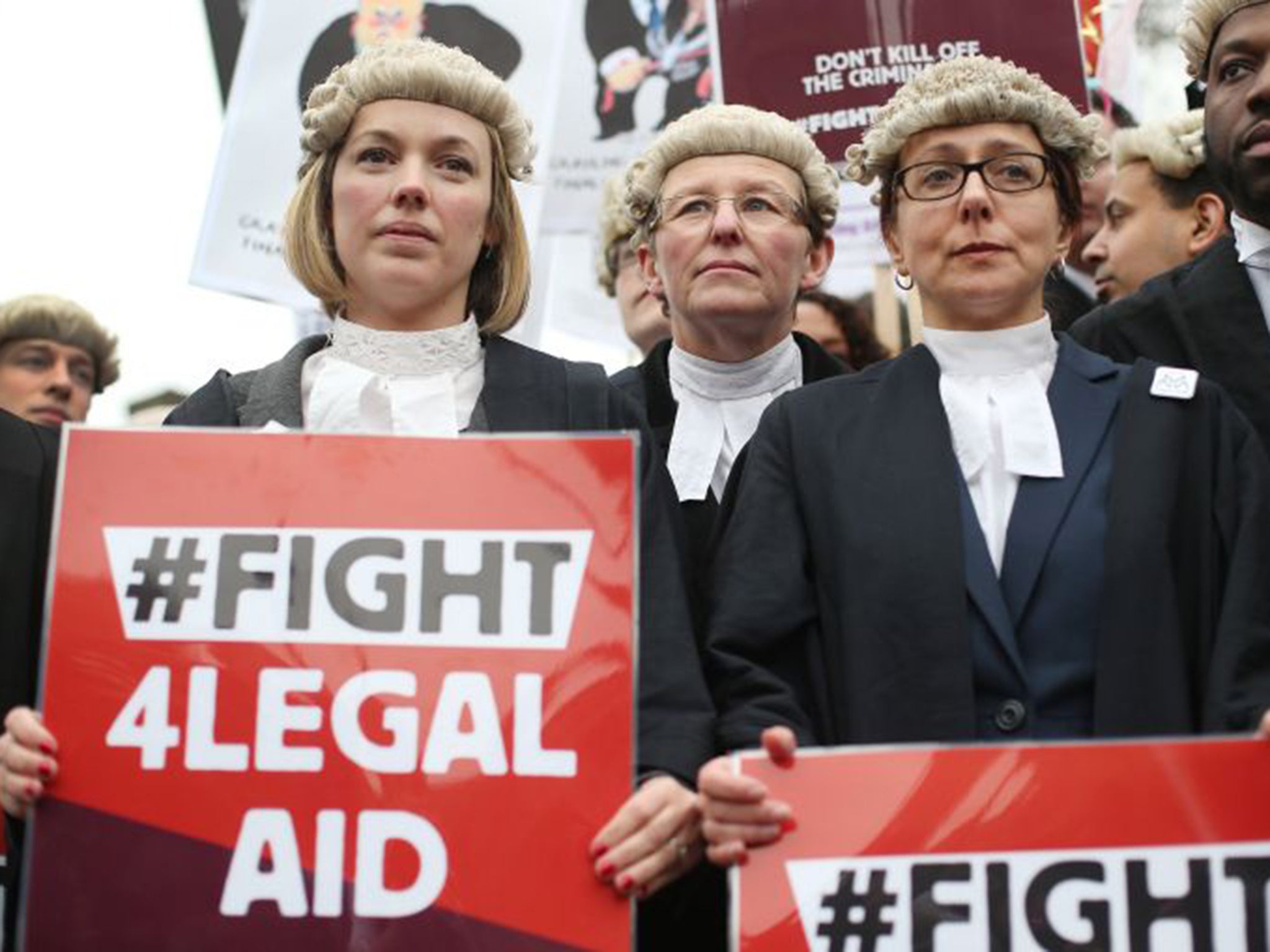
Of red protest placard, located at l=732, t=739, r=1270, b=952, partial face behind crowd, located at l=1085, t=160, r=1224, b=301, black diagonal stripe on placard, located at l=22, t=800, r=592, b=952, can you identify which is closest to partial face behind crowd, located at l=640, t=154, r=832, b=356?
partial face behind crowd, located at l=1085, t=160, r=1224, b=301

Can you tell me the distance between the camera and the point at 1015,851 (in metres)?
2.86

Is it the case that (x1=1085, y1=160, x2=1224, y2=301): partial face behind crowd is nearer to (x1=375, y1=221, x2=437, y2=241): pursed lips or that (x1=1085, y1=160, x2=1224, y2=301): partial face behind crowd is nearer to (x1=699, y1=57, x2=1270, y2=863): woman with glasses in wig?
(x1=699, y1=57, x2=1270, y2=863): woman with glasses in wig

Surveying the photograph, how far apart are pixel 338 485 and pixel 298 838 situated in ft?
1.75

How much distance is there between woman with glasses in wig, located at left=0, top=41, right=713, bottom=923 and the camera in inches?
135

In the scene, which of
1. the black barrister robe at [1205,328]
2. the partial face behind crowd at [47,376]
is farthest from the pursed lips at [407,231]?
the partial face behind crowd at [47,376]

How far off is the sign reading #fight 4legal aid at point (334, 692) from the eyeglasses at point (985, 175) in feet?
2.82

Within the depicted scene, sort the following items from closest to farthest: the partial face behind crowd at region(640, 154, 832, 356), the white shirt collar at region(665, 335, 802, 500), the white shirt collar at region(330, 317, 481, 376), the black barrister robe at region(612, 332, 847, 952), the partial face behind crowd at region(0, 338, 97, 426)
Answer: the black barrister robe at region(612, 332, 847, 952) < the white shirt collar at region(330, 317, 481, 376) < the white shirt collar at region(665, 335, 802, 500) < the partial face behind crowd at region(640, 154, 832, 356) < the partial face behind crowd at region(0, 338, 97, 426)

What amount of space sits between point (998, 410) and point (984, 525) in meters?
0.24

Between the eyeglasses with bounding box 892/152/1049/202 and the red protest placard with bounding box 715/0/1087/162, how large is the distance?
172cm

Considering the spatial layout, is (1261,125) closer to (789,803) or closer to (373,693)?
(789,803)

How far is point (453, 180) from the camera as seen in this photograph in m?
3.59

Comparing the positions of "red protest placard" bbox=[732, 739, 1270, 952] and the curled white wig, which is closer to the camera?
"red protest placard" bbox=[732, 739, 1270, 952]

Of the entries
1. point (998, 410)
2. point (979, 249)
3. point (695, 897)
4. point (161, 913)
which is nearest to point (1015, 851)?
point (695, 897)

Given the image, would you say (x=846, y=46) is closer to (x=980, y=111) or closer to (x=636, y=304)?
(x=636, y=304)
